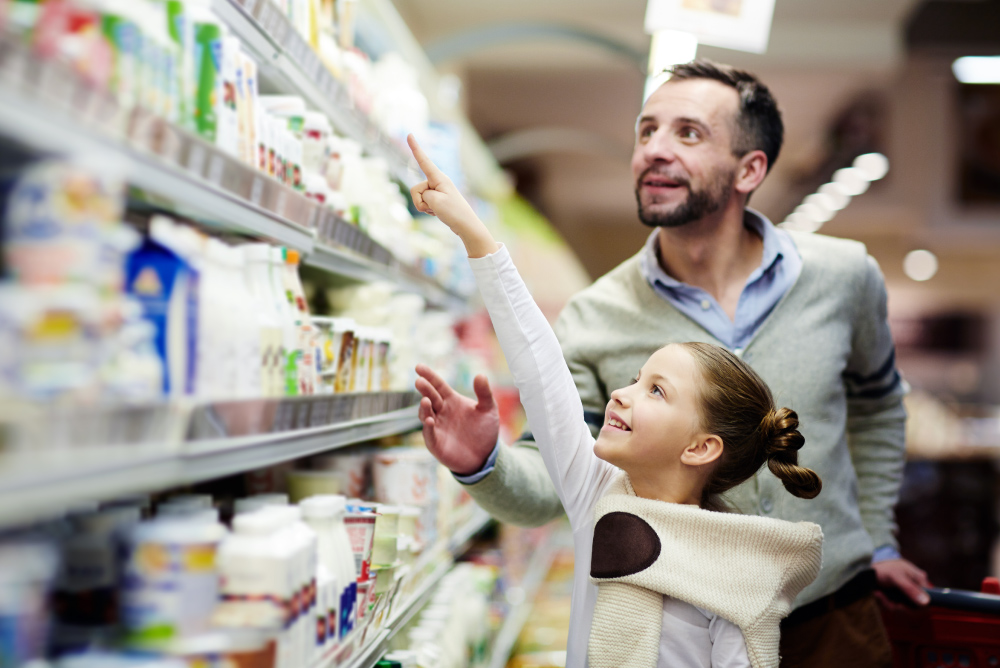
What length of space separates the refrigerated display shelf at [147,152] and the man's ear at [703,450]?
816mm

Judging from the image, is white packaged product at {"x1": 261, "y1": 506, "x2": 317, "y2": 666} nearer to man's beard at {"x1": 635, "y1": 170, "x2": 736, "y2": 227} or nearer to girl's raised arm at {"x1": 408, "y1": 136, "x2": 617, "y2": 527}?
girl's raised arm at {"x1": 408, "y1": 136, "x2": 617, "y2": 527}

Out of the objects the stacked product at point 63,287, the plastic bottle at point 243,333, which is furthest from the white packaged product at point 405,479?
the stacked product at point 63,287

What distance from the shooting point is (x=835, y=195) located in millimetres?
9539

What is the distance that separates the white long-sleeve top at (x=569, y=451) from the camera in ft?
5.09

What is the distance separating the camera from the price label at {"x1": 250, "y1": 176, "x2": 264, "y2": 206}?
48.9 inches

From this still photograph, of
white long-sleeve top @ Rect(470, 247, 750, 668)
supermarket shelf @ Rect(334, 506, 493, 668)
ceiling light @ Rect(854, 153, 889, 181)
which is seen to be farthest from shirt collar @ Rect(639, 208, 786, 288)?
ceiling light @ Rect(854, 153, 889, 181)

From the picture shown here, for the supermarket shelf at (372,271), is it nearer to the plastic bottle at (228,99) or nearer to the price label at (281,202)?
the price label at (281,202)

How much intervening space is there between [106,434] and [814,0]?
5.99 m

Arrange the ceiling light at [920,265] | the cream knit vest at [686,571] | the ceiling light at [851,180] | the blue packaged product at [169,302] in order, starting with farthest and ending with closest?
1. the ceiling light at [920,265]
2. the ceiling light at [851,180]
3. the cream knit vest at [686,571]
4. the blue packaged product at [169,302]

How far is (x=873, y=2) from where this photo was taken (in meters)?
5.75

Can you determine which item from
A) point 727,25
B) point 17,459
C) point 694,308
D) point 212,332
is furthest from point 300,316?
point 727,25

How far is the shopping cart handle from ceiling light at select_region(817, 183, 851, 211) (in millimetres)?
7664

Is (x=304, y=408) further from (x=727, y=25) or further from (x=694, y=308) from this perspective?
(x=727, y=25)

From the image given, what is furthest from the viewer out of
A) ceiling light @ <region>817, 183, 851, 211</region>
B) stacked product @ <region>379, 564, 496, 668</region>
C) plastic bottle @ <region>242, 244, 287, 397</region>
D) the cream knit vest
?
ceiling light @ <region>817, 183, 851, 211</region>
